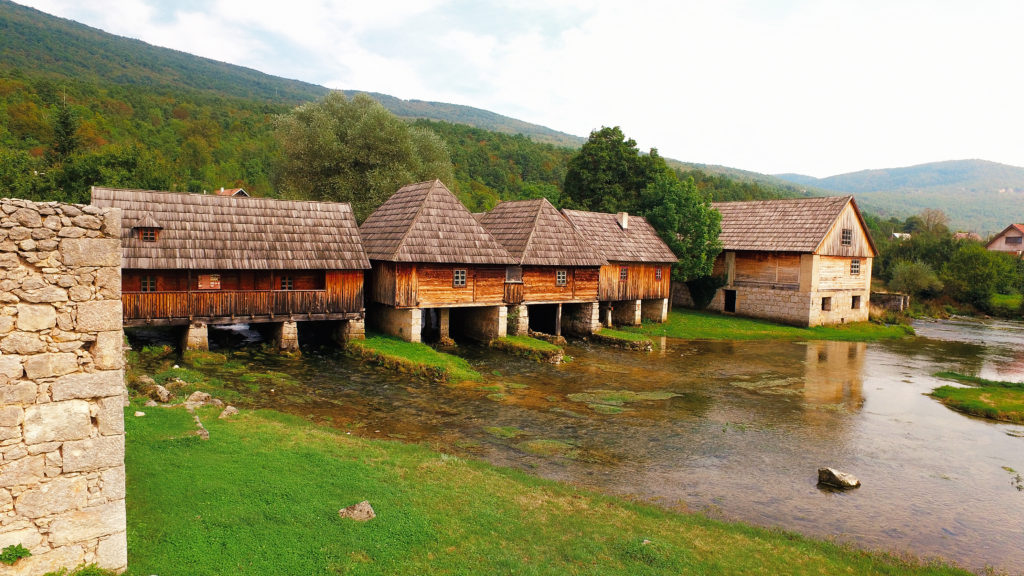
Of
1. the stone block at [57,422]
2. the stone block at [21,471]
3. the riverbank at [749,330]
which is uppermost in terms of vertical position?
the stone block at [57,422]

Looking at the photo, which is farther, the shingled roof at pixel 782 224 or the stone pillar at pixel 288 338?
the shingled roof at pixel 782 224

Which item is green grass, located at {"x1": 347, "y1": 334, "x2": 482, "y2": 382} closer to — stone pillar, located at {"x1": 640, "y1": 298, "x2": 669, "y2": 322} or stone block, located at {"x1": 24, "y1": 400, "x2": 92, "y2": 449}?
stone block, located at {"x1": 24, "y1": 400, "x2": 92, "y2": 449}

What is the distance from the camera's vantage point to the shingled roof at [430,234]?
23.8 meters

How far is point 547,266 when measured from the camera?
27.7 m

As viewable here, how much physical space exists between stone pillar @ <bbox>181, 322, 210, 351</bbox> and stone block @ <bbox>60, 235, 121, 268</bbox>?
53.7 feet

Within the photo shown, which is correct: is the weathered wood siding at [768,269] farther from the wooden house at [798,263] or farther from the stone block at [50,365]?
the stone block at [50,365]

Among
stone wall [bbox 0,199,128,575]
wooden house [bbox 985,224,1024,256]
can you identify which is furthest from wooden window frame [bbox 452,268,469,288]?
wooden house [bbox 985,224,1024,256]

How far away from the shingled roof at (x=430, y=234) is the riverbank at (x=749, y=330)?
1027 cm

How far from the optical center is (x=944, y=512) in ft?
36.1

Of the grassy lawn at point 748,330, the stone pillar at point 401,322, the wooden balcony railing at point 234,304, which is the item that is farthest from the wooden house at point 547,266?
the wooden balcony railing at point 234,304

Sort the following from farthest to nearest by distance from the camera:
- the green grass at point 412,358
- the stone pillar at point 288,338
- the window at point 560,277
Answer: the window at point 560,277 → the stone pillar at point 288,338 → the green grass at point 412,358

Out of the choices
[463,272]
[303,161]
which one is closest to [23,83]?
[303,161]

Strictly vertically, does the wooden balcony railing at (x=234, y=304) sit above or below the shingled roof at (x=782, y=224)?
below

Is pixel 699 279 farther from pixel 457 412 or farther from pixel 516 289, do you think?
pixel 457 412
